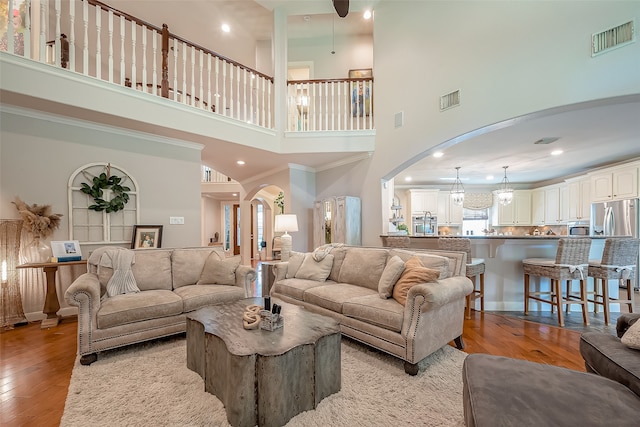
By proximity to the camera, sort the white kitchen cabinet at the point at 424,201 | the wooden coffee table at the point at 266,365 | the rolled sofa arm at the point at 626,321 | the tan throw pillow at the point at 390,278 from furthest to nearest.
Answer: the white kitchen cabinet at the point at 424,201 < the tan throw pillow at the point at 390,278 < the rolled sofa arm at the point at 626,321 < the wooden coffee table at the point at 266,365

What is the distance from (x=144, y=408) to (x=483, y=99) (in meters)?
4.58

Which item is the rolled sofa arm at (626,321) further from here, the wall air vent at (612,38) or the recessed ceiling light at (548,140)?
the recessed ceiling light at (548,140)

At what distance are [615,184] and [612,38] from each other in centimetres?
467

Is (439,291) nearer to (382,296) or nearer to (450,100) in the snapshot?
(382,296)

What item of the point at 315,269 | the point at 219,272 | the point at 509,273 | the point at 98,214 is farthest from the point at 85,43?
the point at 509,273

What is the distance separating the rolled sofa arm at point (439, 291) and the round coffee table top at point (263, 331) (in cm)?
66

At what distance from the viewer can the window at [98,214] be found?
3736 mm

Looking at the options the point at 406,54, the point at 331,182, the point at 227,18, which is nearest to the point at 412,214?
the point at 331,182

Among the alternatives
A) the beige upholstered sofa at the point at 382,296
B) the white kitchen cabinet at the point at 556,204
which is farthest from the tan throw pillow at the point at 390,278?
the white kitchen cabinet at the point at 556,204

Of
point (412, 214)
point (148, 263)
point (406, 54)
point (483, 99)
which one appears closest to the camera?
point (148, 263)

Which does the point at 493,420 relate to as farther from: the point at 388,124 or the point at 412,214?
the point at 412,214

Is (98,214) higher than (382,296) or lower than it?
higher

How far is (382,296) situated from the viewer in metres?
2.61

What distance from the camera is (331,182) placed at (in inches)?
237
